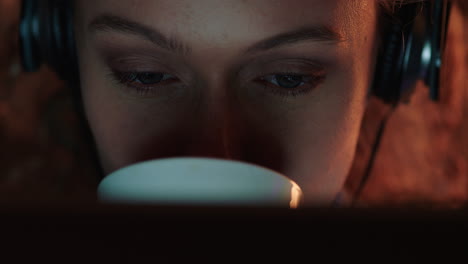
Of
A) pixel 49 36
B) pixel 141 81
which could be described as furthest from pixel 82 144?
pixel 141 81

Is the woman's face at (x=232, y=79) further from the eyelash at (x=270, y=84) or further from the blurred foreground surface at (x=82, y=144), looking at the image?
the blurred foreground surface at (x=82, y=144)

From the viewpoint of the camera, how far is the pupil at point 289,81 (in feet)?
2.65

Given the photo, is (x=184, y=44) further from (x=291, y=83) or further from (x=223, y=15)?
(x=291, y=83)

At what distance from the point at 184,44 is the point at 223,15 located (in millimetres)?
66

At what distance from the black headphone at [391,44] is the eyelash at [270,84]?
170mm

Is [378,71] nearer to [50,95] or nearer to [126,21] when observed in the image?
[126,21]

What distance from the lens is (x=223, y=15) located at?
692mm

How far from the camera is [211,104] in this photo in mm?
742

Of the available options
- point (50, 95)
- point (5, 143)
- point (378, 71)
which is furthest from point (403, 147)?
point (5, 143)

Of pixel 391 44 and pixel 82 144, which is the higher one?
pixel 391 44

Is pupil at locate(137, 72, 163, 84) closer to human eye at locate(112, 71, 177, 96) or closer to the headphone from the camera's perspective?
human eye at locate(112, 71, 177, 96)

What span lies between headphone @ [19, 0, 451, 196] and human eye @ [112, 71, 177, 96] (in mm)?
161

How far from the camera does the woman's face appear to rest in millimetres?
706

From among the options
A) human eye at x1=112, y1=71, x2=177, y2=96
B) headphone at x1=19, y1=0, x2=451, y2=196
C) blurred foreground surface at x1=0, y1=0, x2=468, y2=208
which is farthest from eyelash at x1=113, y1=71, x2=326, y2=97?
blurred foreground surface at x1=0, y1=0, x2=468, y2=208
